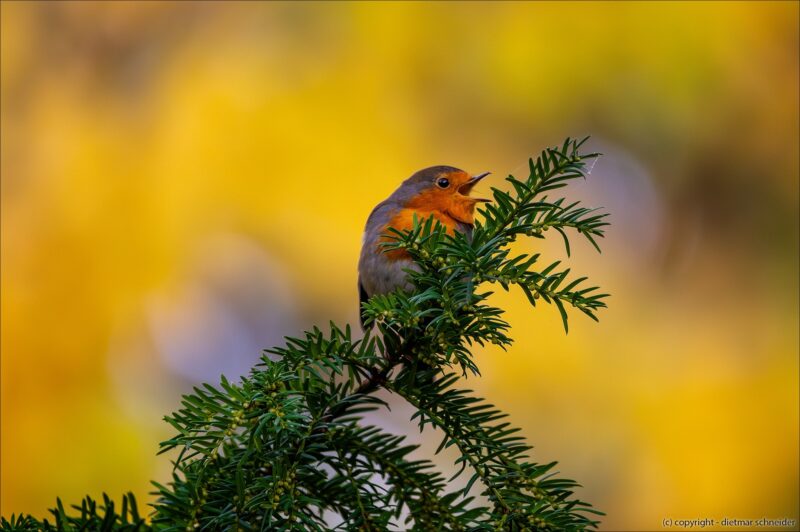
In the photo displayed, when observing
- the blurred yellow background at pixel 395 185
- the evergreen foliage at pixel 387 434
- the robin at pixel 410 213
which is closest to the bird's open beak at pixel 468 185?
the robin at pixel 410 213

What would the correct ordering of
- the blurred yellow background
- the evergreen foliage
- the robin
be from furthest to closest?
the blurred yellow background < the robin < the evergreen foliage

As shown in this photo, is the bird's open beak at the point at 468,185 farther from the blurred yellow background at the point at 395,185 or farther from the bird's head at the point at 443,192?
the blurred yellow background at the point at 395,185

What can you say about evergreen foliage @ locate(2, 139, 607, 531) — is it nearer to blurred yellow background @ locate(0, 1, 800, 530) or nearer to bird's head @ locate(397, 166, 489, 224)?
bird's head @ locate(397, 166, 489, 224)

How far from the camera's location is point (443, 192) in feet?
8.10

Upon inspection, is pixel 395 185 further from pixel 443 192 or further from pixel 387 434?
pixel 387 434

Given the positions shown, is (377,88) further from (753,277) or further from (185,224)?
(753,277)

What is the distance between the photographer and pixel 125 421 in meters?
3.15

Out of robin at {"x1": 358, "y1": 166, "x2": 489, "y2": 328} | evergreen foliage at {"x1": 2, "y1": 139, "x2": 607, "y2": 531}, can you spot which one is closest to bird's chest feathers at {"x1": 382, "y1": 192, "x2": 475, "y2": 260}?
robin at {"x1": 358, "y1": 166, "x2": 489, "y2": 328}

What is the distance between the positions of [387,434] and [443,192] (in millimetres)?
1371

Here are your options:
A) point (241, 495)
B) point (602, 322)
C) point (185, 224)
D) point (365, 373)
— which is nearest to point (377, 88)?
point (185, 224)

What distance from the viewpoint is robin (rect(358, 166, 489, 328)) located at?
2.10m

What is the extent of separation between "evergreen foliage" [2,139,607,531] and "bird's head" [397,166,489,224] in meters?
1.05

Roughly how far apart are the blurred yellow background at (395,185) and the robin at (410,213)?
88 cm

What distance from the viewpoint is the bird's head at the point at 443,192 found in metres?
2.37
